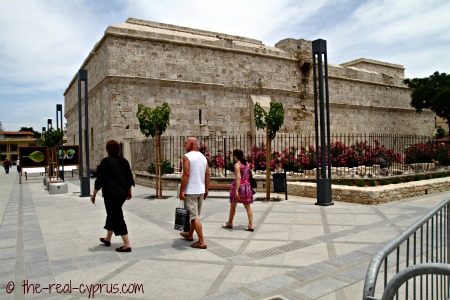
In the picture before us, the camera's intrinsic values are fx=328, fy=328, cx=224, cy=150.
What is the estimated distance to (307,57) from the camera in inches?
894

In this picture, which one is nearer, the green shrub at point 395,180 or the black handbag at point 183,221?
the black handbag at point 183,221

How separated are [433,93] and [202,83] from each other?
66.4 ft

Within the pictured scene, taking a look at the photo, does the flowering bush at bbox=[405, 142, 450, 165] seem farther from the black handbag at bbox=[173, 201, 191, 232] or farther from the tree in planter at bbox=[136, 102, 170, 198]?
the black handbag at bbox=[173, 201, 191, 232]

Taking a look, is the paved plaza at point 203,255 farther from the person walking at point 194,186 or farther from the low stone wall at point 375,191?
the low stone wall at point 375,191

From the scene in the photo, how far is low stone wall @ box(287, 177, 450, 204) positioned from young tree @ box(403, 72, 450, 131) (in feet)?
57.1

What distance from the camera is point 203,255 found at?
4.76 meters

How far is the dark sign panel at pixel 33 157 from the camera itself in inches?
652

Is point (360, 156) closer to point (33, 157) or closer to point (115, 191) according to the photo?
point (115, 191)

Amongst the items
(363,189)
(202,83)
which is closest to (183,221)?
(363,189)

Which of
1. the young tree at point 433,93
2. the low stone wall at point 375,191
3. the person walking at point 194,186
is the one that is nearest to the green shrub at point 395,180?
the low stone wall at point 375,191

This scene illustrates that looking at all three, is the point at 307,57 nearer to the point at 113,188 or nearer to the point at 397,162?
the point at 397,162

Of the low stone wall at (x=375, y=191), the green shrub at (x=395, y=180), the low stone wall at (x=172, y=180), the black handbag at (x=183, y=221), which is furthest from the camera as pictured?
the low stone wall at (x=172, y=180)

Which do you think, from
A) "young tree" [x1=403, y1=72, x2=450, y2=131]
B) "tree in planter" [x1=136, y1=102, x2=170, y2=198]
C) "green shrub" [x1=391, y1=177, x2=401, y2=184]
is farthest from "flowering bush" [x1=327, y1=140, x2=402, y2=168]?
"young tree" [x1=403, y1=72, x2=450, y2=131]

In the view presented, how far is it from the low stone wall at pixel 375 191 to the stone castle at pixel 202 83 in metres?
9.08
